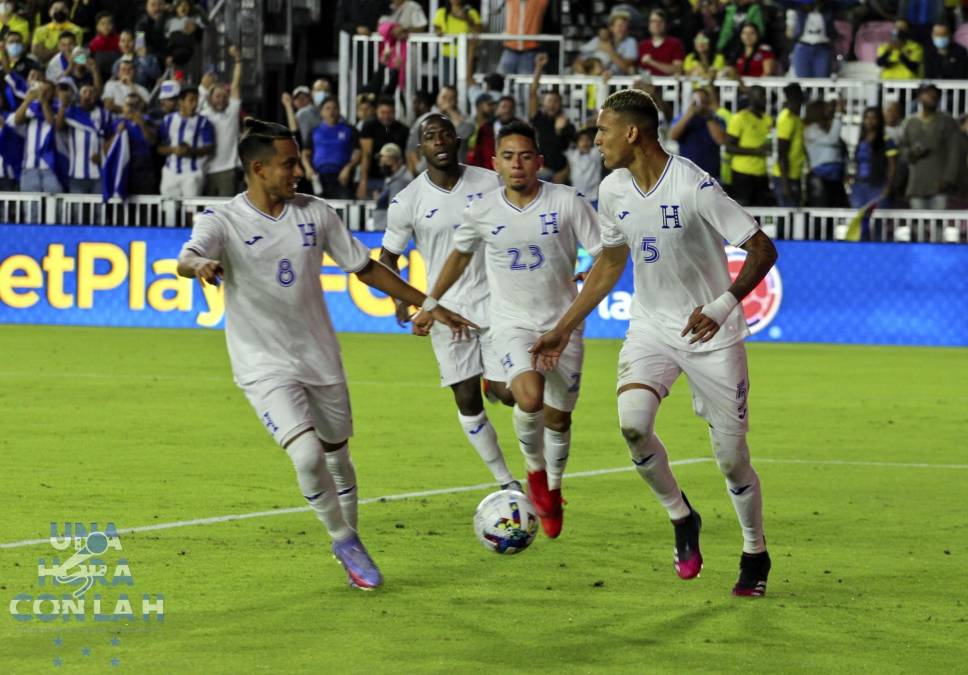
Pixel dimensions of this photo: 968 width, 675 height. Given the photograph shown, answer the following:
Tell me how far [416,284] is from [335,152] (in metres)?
2.36

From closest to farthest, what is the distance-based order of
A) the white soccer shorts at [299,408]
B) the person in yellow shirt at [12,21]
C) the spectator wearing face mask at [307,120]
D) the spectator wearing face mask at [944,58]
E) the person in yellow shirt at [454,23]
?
the white soccer shorts at [299,408], the spectator wearing face mask at [307,120], the spectator wearing face mask at [944,58], the person in yellow shirt at [454,23], the person in yellow shirt at [12,21]

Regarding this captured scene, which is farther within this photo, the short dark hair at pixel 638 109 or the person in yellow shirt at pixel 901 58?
the person in yellow shirt at pixel 901 58

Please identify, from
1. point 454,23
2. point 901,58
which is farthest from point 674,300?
point 454,23

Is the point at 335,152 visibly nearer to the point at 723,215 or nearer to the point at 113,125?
the point at 113,125

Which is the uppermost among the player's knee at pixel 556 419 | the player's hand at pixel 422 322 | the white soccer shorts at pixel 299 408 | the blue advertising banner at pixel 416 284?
the player's hand at pixel 422 322

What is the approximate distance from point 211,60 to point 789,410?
14291 millimetres

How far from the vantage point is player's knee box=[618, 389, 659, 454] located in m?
7.87

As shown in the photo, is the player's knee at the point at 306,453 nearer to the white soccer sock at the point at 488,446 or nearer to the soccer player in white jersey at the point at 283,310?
the soccer player in white jersey at the point at 283,310

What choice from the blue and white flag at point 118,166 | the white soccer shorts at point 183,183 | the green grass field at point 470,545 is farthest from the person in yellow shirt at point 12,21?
the green grass field at point 470,545

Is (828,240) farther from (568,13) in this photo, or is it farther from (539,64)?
(568,13)

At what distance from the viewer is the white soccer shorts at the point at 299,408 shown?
783cm

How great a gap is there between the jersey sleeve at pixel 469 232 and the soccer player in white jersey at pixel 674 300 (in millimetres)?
1996

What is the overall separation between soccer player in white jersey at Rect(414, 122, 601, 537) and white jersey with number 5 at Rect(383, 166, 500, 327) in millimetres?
614

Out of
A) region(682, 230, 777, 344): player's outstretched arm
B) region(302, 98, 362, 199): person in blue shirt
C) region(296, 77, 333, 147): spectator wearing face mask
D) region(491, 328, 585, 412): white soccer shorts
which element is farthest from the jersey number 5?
region(296, 77, 333, 147): spectator wearing face mask
